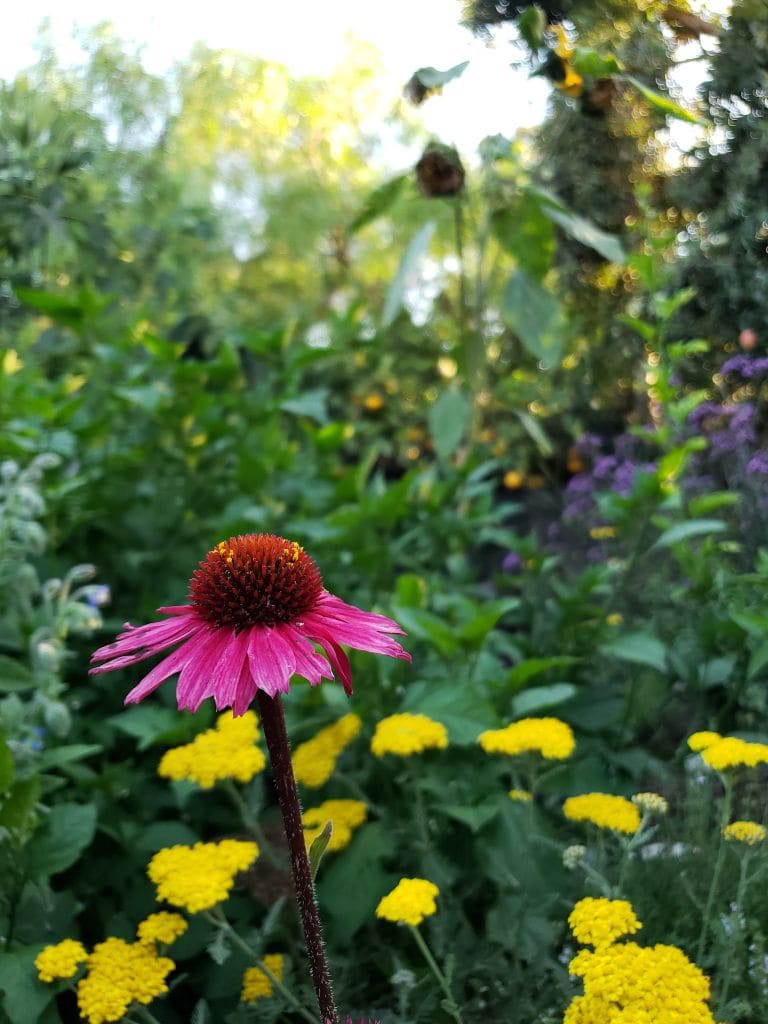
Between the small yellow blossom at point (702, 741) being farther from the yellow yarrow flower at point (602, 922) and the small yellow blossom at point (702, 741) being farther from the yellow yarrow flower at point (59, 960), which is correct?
the yellow yarrow flower at point (59, 960)

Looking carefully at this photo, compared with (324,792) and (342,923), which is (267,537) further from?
(324,792)

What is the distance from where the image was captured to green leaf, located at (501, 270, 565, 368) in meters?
1.75

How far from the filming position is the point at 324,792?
1.29 meters

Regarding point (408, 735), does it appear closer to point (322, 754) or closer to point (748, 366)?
point (322, 754)

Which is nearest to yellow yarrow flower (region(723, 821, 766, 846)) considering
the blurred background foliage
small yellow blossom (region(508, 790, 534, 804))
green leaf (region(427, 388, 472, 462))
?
the blurred background foliage

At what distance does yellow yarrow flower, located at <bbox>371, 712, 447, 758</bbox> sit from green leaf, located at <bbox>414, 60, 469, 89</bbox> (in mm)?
1049

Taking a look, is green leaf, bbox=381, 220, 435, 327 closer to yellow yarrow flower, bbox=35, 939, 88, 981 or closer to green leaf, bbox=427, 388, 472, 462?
green leaf, bbox=427, 388, 472, 462

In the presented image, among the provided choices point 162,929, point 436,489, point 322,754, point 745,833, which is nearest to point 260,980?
point 162,929

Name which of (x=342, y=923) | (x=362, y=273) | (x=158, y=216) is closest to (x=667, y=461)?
(x=342, y=923)

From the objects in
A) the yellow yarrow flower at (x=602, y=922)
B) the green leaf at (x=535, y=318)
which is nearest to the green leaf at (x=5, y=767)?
the yellow yarrow flower at (x=602, y=922)

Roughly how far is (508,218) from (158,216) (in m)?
1.17

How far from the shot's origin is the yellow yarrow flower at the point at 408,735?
1026 millimetres

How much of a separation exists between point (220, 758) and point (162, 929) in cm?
18

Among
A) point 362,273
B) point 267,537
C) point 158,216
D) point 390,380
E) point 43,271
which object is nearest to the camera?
point 267,537
